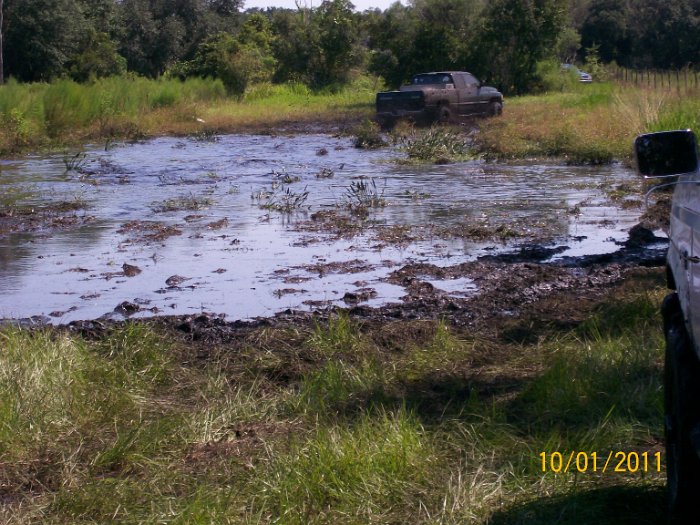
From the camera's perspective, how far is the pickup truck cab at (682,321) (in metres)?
3.39

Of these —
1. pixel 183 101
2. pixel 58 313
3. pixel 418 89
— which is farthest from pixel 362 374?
pixel 183 101

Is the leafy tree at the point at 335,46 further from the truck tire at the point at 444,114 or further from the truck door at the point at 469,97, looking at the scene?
the truck tire at the point at 444,114

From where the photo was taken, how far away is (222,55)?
42.0 metres

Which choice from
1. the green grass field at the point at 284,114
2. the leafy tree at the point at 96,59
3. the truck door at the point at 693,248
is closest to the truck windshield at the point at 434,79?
the green grass field at the point at 284,114

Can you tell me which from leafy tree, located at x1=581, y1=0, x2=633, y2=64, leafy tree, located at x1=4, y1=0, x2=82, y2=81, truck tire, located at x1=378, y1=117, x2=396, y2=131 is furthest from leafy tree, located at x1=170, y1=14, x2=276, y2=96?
leafy tree, located at x1=581, y1=0, x2=633, y2=64

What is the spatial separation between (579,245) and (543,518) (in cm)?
729

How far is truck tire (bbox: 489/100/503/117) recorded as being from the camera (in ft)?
97.8

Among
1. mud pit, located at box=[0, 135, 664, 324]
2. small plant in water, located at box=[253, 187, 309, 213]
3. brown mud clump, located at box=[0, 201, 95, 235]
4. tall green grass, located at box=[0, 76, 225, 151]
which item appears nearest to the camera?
mud pit, located at box=[0, 135, 664, 324]

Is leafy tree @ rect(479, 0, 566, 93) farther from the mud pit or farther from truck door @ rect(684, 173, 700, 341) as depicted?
truck door @ rect(684, 173, 700, 341)

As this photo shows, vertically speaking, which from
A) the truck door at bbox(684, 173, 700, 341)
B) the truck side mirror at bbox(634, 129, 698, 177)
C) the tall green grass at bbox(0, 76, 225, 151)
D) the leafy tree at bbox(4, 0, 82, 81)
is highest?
the leafy tree at bbox(4, 0, 82, 81)

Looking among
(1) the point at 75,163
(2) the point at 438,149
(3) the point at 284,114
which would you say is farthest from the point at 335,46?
(1) the point at 75,163

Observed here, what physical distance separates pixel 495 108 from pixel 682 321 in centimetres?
2678

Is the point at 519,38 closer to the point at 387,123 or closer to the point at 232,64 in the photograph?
the point at 232,64
